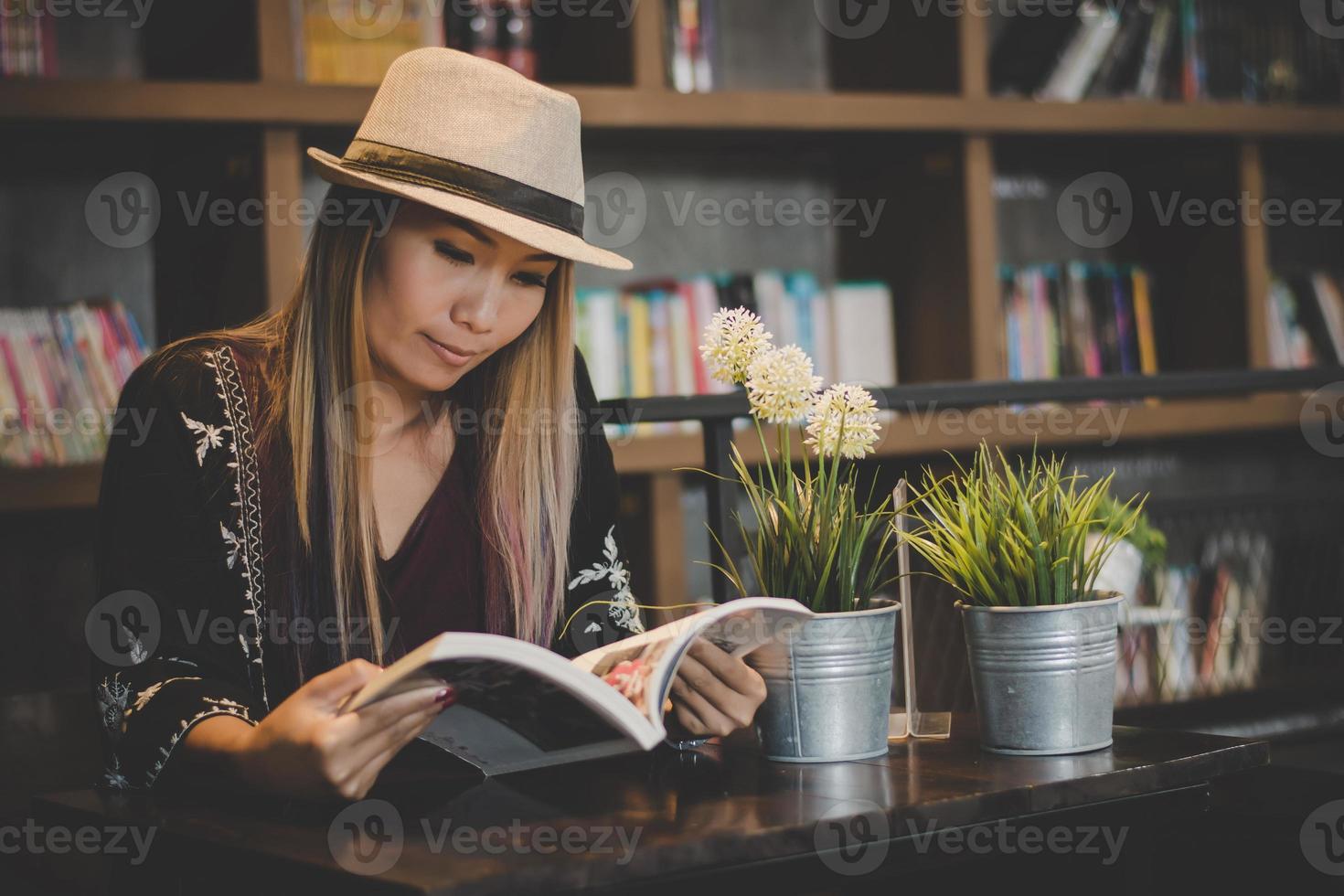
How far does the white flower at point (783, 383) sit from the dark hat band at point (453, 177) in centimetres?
33

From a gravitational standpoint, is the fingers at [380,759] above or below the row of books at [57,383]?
below

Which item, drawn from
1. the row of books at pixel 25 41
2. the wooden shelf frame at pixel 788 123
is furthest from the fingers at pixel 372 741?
the row of books at pixel 25 41

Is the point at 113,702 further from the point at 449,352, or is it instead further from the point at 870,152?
the point at 870,152

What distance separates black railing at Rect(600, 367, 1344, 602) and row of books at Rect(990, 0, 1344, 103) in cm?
107

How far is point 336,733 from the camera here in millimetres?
908

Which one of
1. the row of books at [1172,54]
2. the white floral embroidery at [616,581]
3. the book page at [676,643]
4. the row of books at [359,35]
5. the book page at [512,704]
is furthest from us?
the row of books at [1172,54]

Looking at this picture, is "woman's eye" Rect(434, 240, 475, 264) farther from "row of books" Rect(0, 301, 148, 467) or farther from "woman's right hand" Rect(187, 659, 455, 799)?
"row of books" Rect(0, 301, 148, 467)

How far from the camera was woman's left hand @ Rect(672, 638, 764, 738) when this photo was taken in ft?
3.75

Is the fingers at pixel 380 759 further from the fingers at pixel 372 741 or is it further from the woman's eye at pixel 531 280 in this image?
the woman's eye at pixel 531 280

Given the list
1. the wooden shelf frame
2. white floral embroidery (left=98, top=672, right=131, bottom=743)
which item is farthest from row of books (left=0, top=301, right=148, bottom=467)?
white floral embroidery (left=98, top=672, right=131, bottom=743)

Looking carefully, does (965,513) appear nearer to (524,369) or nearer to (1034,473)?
(1034,473)

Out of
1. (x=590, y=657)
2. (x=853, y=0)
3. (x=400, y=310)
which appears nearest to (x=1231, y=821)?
(x=590, y=657)

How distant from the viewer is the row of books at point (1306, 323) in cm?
334

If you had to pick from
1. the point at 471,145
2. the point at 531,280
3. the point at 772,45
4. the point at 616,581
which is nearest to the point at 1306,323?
the point at 772,45
